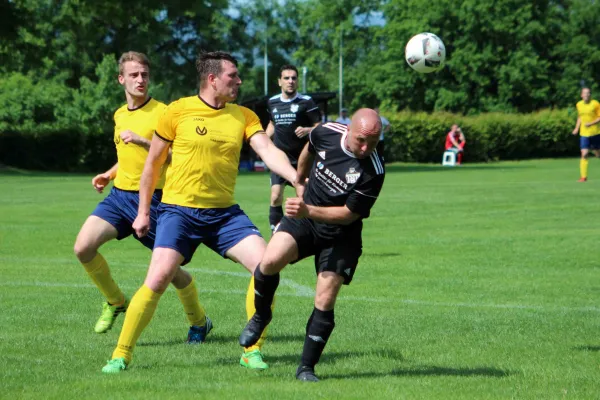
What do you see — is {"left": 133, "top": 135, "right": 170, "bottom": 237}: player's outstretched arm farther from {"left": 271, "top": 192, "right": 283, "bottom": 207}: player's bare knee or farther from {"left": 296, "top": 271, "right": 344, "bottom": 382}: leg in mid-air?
{"left": 271, "top": 192, "right": 283, "bottom": 207}: player's bare knee

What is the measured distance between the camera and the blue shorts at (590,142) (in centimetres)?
2858

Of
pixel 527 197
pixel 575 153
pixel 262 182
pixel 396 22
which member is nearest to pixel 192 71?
pixel 396 22

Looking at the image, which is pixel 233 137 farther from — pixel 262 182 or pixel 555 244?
pixel 262 182

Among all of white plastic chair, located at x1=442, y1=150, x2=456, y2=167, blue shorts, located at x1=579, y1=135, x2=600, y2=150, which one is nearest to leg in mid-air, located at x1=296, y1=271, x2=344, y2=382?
blue shorts, located at x1=579, y1=135, x2=600, y2=150

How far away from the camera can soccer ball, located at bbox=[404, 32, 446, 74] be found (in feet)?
35.8

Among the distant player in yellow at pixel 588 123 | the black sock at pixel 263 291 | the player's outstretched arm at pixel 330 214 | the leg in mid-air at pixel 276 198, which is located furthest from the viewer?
the distant player in yellow at pixel 588 123

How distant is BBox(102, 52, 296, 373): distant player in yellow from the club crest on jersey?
58cm

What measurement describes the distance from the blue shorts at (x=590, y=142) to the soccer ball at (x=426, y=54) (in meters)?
18.3

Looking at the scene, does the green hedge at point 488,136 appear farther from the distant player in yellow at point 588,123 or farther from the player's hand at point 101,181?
the player's hand at point 101,181

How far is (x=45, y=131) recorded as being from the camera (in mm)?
45188

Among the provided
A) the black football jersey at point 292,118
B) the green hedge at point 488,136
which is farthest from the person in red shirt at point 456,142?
the black football jersey at point 292,118

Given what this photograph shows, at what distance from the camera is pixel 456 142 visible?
53.3m

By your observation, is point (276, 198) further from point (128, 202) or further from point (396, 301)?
point (128, 202)

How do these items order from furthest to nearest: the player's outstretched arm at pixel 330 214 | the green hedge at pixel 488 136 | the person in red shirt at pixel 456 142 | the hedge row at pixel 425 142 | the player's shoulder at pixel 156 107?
the green hedge at pixel 488 136 < the person in red shirt at pixel 456 142 < the hedge row at pixel 425 142 < the player's shoulder at pixel 156 107 < the player's outstretched arm at pixel 330 214
